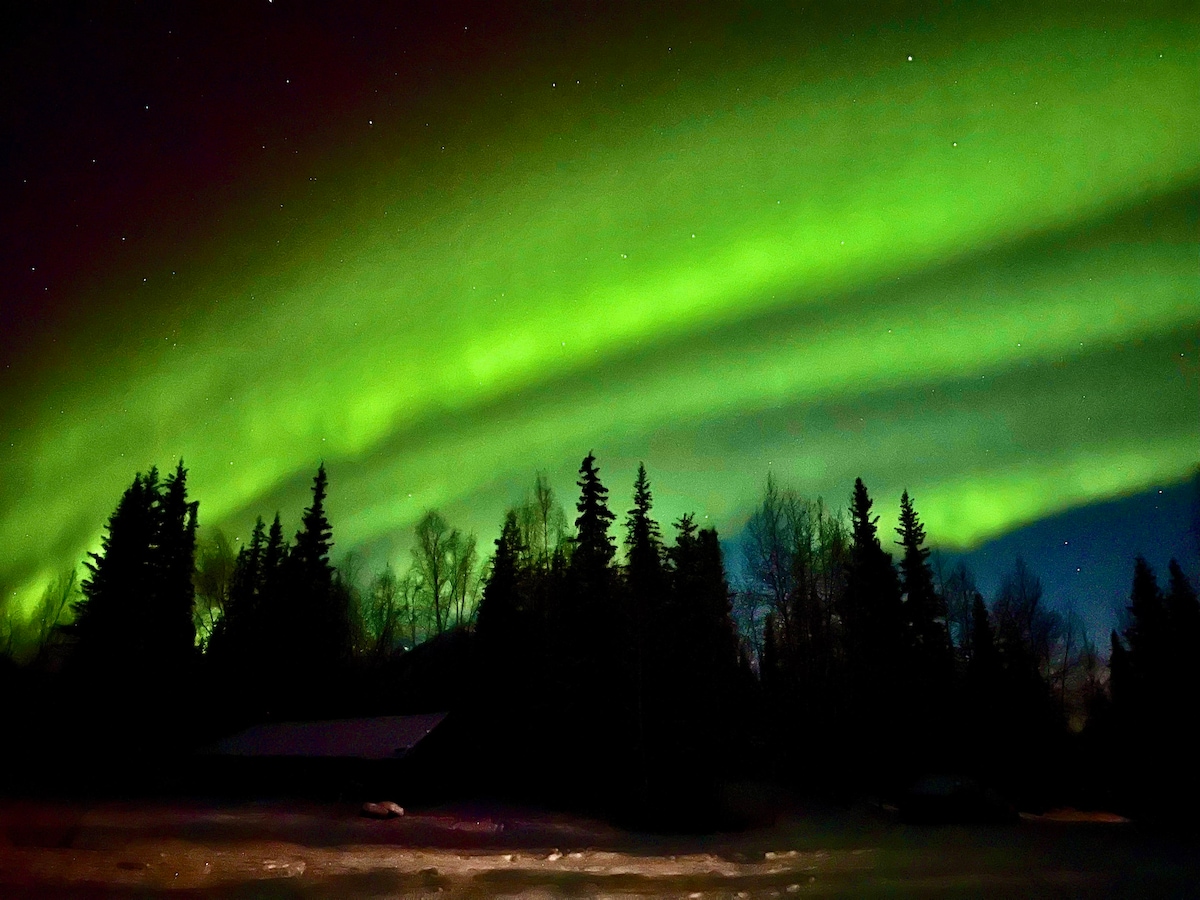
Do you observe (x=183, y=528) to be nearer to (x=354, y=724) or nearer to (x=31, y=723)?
(x=31, y=723)

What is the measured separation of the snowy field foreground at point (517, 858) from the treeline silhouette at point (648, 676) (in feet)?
25.3

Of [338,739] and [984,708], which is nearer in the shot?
[338,739]

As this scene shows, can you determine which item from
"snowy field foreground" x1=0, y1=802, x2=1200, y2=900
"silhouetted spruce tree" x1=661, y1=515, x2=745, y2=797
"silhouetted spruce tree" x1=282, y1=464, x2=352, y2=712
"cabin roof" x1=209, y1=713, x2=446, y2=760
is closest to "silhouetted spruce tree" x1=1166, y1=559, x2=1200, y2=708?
"snowy field foreground" x1=0, y1=802, x2=1200, y2=900

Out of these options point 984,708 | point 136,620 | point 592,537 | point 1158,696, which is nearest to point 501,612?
point 592,537

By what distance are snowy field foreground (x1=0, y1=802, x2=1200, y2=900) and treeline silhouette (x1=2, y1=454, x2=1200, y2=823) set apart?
7707 mm

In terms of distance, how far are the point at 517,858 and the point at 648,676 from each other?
53.3 ft

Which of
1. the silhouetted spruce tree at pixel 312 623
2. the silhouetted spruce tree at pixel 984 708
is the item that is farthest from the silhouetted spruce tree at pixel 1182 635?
the silhouetted spruce tree at pixel 312 623

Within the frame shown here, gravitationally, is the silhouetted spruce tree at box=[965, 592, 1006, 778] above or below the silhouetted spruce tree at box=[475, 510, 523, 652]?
below

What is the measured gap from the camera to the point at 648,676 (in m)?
35.8

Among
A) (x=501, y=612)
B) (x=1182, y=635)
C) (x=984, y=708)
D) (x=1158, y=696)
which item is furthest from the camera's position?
(x=984, y=708)

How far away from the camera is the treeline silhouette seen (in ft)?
122

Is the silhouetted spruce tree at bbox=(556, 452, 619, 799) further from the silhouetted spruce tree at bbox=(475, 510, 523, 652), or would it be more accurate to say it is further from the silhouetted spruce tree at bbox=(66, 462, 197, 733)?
the silhouetted spruce tree at bbox=(66, 462, 197, 733)

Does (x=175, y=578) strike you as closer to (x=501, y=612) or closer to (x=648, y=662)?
(x=501, y=612)

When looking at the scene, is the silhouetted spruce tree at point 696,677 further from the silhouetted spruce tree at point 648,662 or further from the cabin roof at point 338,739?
the cabin roof at point 338,739
